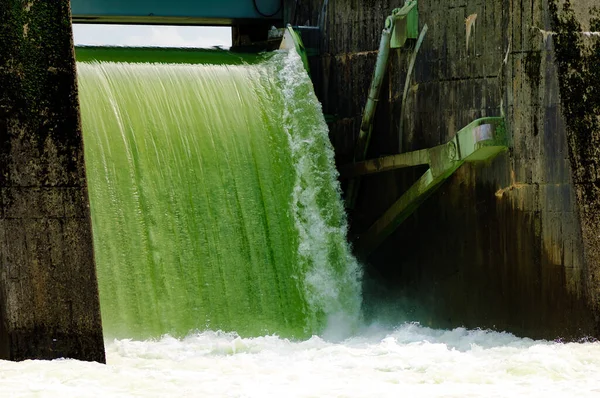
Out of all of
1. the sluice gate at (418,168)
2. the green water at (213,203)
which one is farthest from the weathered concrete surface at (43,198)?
the green water at (213,203)

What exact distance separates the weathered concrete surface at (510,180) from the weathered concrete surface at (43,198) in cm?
393

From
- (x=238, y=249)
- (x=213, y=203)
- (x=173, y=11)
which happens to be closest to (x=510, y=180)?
(x=238, y=249)

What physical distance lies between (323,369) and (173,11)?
6.96m

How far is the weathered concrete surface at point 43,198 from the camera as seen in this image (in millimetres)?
8461

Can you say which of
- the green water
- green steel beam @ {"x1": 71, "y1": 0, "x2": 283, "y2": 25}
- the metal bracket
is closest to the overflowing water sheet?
the green water

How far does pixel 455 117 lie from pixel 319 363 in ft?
10.5

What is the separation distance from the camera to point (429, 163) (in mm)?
11234

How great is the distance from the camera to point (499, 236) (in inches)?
418

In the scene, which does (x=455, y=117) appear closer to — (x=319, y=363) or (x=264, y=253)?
(x=264, y=253)

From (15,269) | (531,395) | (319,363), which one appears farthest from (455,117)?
(15,269)

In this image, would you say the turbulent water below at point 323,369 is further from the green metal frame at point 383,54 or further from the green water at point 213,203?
the green metal frame at point 383,54

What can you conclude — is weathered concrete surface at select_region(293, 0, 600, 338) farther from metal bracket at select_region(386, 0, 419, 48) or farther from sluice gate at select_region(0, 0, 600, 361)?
metal bracket at select_region(386, 0, 419, 48)

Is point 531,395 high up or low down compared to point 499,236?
down

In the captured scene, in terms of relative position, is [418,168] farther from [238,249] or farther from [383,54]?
[238,249]
